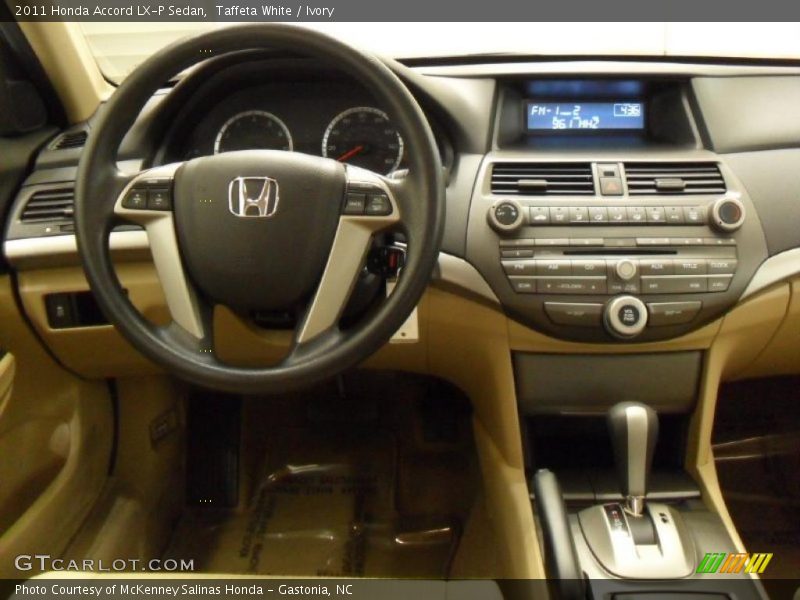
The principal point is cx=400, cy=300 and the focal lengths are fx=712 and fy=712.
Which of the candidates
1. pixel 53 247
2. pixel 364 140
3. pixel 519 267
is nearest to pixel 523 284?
pixel 519 267

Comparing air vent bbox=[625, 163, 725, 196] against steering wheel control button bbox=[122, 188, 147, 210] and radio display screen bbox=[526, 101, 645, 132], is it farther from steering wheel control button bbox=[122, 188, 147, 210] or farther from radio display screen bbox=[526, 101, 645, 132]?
steering wheel control button bbox=[122, 188, 147, 210]

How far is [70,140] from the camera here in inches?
48.3

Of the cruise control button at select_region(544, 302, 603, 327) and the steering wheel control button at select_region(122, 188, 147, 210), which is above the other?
the steering wheel control button at select_region(122, 188, 147, 210)

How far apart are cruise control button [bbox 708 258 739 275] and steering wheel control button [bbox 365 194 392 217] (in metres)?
0.50

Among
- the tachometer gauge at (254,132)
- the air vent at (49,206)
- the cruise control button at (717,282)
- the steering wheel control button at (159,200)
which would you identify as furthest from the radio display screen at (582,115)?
the air vent at (49,206)

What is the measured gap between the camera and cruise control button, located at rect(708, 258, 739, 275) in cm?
103

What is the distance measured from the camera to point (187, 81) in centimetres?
110

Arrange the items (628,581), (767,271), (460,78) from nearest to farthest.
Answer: (628,581) → (767,271) → (460,78)

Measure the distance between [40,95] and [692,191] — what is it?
3.63ft

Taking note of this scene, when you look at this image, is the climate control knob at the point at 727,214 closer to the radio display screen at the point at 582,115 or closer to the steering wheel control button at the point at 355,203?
the radio display screen at the point at 582,115

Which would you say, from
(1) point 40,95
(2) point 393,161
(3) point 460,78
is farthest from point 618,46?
(1) point 40,95

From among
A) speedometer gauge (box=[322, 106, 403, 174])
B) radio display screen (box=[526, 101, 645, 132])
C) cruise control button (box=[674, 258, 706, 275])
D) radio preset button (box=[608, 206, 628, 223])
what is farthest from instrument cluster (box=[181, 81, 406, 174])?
cruise control button (box=[674, 258, 706, 275])

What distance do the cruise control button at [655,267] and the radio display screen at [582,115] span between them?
280 mm
